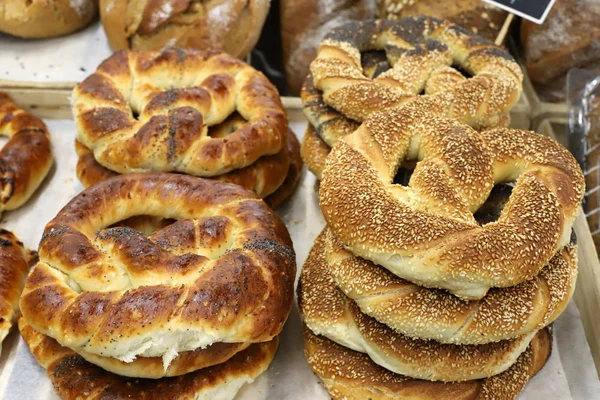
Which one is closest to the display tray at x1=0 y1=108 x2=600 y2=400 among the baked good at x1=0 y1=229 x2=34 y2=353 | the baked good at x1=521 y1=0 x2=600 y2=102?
the baked good at x1=0 y1=229 x2=34 y2=353

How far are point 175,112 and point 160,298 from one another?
876mm

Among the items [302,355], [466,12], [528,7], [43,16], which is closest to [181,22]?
[43,16]

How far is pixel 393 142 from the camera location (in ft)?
6.16

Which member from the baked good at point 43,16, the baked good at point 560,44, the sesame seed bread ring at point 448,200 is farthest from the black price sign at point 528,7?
the baked good at point 43,16

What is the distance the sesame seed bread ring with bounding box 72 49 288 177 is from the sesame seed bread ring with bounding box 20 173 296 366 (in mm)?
165

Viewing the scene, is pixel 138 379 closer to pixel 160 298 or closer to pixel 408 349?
pixel 160 298

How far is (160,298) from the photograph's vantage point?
1.66m

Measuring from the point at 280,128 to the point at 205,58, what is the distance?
0.51 m

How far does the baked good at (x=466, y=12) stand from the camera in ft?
9.74

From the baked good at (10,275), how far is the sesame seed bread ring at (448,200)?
116 centimetres

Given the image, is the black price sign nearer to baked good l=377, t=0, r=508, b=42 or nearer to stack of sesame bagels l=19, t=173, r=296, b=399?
baked good l=377, t=0, r=508, b=42

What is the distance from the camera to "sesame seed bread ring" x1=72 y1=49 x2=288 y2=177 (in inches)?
88.9

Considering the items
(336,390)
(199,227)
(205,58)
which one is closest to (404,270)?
(336,390)

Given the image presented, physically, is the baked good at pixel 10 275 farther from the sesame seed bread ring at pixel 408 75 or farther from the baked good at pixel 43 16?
the baked good at pixel 43 16
